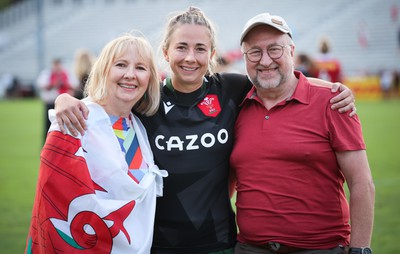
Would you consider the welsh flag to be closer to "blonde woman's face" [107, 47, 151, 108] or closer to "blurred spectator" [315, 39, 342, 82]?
"blonde woman's face" [107, 47, 151, 108]

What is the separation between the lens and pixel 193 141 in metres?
3.11

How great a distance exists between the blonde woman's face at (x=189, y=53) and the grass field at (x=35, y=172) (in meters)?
2.92

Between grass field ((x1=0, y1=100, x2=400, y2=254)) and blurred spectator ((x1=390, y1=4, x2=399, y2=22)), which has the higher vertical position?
blurred spectator ((x1=390, y1=4, x2=399, y2=22))

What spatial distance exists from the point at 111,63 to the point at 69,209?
33.2 inches

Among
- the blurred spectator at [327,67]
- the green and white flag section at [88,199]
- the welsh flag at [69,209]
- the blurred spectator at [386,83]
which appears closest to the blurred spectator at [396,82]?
the blurred spectator at [386,83]

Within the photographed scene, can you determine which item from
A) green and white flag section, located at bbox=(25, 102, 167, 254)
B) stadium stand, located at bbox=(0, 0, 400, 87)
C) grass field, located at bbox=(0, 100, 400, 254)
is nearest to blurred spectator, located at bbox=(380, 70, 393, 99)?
stadium stand, located at bbox=(0, 0, 400, 87)

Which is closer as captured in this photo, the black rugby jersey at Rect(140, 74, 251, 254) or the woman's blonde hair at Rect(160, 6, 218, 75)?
the black rugby jersey at Rect(140, 74, 251, 254)

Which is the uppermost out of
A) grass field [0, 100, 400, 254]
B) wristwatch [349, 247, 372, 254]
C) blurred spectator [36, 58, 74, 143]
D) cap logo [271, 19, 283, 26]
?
cap logo [271, 19, 283, 26]

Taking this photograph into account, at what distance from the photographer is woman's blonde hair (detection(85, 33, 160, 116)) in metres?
3.00

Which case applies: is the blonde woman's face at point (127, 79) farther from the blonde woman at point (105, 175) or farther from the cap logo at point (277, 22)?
the cap logo at point (277, 22)

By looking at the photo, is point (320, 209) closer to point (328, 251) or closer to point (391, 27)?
point (328, 251)

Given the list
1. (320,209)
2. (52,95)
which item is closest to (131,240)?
(320,209)

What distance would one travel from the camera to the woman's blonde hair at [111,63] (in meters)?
3.00

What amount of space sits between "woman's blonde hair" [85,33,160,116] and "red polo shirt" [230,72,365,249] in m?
0.64
